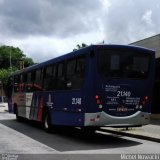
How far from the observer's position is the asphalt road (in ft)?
41.9

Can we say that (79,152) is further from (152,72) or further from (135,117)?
(152,72)

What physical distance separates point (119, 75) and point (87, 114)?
1741 mm

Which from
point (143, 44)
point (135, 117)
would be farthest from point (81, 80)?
point (143, 44)

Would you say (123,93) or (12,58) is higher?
(12,58)

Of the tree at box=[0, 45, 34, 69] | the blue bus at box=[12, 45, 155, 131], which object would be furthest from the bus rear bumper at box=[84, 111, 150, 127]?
the tree at box=[0, 45, 34, 69]

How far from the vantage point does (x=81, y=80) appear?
15.6m

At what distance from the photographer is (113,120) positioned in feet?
49.6

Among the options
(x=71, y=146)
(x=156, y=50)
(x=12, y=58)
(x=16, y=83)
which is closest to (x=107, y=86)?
(x=71, y=146)

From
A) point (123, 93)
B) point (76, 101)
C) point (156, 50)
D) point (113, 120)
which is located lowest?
point (113, 120)

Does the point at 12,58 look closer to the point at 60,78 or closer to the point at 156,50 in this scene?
the point at 156,50

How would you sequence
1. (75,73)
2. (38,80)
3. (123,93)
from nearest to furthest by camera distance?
(123,93)
(75,73)
(38,80)

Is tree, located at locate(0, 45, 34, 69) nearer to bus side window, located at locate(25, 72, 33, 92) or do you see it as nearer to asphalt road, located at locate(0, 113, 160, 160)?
bus side window, located at locate(25, 72, 33, 92)

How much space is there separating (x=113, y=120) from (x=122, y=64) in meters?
1.93

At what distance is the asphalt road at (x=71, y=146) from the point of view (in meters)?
12.8
